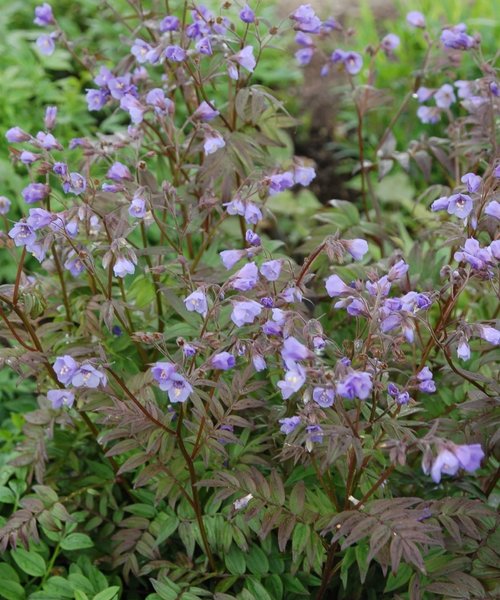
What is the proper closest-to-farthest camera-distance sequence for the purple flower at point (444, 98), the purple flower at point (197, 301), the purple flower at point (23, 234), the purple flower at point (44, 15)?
the purple flower at point (197, 301), the purple flower at point (23, 234), the purple flower at point (44, 15), the purple flower at point (444, 98)

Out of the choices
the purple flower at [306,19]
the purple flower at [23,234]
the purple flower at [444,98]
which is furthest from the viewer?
the purple flower at [444,98]

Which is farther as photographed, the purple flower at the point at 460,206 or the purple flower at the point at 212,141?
the purple flower at the point at 212,141

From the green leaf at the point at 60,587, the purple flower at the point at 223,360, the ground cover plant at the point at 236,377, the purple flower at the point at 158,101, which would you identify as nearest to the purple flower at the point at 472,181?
the ground cover plant at the point at 236,377

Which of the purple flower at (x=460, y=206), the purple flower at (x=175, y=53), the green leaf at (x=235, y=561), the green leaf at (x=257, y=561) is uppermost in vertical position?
the purple flower at (x=175, y=53)

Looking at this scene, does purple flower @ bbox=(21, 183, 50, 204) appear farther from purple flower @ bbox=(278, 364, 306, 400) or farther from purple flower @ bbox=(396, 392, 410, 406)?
purple flower @ bbox=(396, 392, 410, 406)

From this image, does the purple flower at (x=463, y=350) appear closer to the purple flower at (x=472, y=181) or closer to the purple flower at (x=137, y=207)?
the purple flower at (x=472, y=181)

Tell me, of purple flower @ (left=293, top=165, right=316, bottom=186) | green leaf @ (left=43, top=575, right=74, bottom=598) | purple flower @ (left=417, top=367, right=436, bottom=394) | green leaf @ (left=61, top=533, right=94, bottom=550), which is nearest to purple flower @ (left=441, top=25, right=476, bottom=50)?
purple flower @ (left=293, top=165, right=316, bottom=186)
